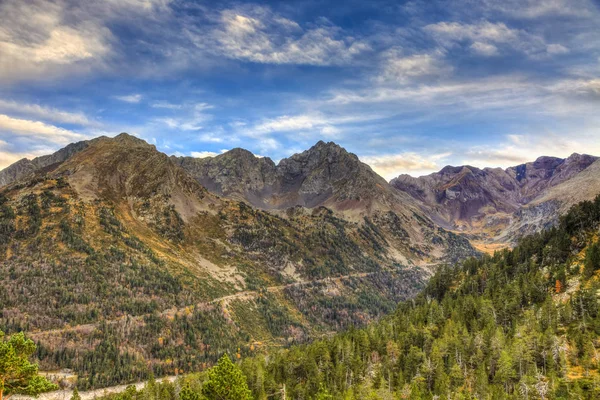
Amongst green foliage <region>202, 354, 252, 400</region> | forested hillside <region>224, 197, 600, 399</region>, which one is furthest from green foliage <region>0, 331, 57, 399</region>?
forested hillside <region>224, 197, 600, 399</region>

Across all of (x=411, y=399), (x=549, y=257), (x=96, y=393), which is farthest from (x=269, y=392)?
(x=96, y=393)

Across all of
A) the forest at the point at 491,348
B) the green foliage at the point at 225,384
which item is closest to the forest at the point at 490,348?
the forest at the point at 491,348

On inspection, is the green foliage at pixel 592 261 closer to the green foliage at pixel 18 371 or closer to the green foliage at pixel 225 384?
the green foliage at pixel 225 384

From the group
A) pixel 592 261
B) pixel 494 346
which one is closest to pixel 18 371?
Result: pixel 494 346

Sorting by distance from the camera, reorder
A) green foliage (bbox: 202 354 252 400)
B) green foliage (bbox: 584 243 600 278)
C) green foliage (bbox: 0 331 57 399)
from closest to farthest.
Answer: green foliage (bbox: 0 331 57 399)
green foliage (bbox: 202 354 252 400)
green foliage (bbox: 584 243 600 278)

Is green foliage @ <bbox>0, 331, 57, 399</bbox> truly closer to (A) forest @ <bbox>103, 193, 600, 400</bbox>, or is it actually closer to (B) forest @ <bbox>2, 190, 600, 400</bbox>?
(B) forest @ <bbox>2, 190, 600, 400</bbox>

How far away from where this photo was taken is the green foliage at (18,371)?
39.6 metres

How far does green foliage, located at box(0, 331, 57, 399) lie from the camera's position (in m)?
39.6

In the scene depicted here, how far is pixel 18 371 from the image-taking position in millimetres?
40875

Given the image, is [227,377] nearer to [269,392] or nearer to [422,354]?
[269,392]

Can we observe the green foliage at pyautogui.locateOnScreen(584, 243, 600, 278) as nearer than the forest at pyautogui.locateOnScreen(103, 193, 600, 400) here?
No

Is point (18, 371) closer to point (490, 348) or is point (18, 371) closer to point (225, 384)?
point (225, 384)

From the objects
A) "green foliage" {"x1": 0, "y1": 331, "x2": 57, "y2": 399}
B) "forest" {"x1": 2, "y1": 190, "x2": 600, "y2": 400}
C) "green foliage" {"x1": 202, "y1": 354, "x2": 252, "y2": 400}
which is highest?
"green foliage" {"x1": 0, "y1": 331, "x2": 57, "y2": 399}

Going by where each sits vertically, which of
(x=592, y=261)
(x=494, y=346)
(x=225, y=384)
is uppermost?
(x=592, y=261)
